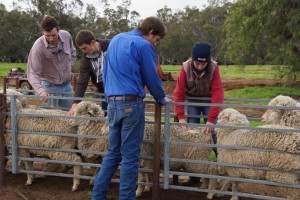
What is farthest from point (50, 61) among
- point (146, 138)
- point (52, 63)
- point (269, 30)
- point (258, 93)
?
point (269, 30)

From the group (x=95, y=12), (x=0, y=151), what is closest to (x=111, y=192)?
(x=0, y=151)

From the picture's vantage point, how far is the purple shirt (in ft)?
19.9

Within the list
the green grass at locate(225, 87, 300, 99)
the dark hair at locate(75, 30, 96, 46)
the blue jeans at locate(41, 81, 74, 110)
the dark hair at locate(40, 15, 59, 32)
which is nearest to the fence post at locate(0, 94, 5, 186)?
the blue jeans at locate(41, 81, 74, 110)

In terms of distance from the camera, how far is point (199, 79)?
5344mm

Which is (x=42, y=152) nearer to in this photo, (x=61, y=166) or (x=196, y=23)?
(x=61, y=166)

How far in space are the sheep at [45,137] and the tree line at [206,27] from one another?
16159 mm

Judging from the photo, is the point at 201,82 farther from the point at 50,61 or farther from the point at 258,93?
the point at 258,93

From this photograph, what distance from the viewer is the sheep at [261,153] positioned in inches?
172

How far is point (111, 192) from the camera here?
17.8 feet

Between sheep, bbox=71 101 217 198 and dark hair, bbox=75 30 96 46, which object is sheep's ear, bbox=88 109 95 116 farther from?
dark hair, bbox=75 30 96 46

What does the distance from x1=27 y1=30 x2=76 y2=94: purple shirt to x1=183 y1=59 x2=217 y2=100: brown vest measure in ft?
6.96

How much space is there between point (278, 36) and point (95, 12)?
2043 inches

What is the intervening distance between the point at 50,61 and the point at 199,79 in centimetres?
247

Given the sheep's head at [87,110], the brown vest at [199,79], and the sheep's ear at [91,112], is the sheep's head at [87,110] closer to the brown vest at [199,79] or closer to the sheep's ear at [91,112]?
the sheep's ear at [91,112]
